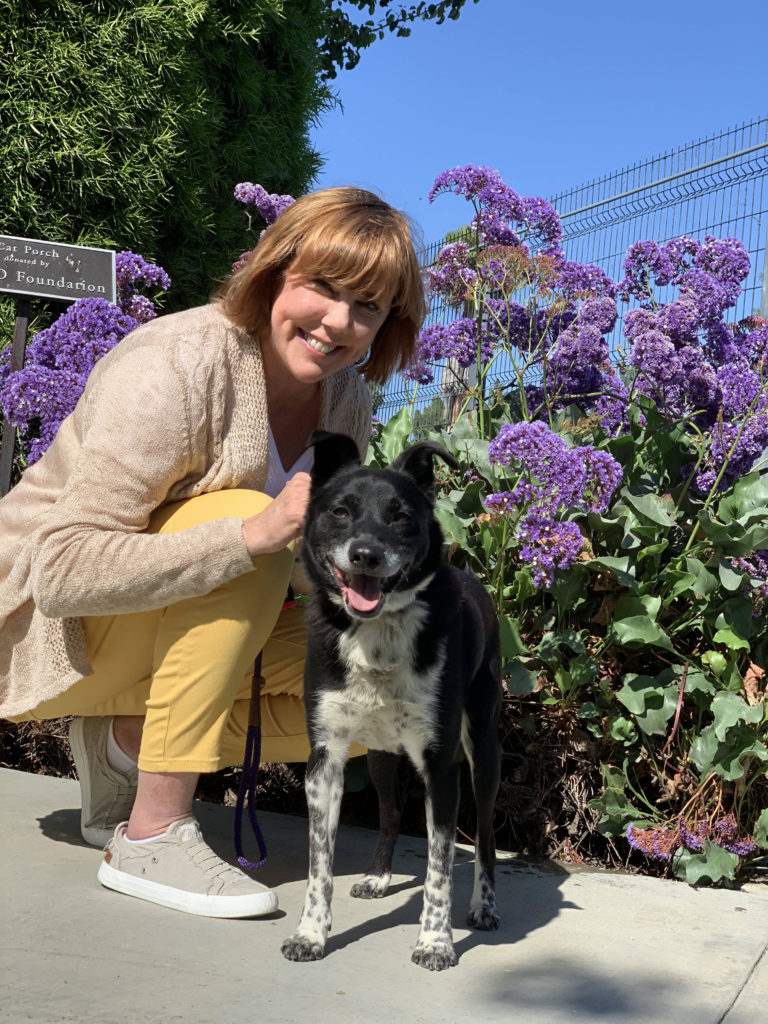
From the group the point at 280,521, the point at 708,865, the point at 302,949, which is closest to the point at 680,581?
the point at 708,865

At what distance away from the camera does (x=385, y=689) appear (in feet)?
7.57

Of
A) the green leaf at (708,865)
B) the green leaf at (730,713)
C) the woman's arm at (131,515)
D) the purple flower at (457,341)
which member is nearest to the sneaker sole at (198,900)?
the woman's arm at (131,515)

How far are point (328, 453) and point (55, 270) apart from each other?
2654mm

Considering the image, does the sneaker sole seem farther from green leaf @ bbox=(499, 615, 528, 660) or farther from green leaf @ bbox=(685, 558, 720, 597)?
green leaf @ bbox=(685, 558, 720, 597)

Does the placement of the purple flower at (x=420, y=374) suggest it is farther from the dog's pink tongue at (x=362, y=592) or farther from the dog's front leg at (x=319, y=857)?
the dog's front leg at (x=319, y=857)

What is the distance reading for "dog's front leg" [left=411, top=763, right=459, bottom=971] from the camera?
217 cm

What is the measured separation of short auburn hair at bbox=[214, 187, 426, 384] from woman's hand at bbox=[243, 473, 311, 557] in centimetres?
57

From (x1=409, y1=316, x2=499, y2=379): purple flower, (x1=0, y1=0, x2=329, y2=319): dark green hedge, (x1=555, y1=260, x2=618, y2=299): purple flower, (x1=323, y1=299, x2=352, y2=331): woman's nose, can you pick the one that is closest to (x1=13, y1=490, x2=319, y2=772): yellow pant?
(x1=323, y1=299, x2=352, y2=331): woman's nose

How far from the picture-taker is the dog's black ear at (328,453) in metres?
2.38

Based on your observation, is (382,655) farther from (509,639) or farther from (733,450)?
(733,450)

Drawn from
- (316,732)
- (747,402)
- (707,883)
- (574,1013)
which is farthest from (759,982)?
(747,402)

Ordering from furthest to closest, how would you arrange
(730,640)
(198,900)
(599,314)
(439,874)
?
1. (599,314)
2. (730,640)
3. (198,900)
4. (439,874)

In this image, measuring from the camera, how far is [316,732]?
2355 mm

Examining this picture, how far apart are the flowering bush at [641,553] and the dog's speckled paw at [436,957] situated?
3.05ft
